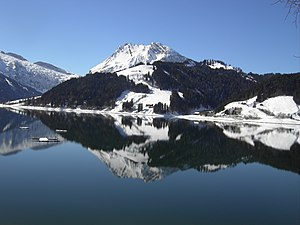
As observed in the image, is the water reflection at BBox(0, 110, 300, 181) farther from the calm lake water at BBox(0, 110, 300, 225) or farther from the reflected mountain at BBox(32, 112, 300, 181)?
the calm lake water at BBox(0, 110, 300, 225)

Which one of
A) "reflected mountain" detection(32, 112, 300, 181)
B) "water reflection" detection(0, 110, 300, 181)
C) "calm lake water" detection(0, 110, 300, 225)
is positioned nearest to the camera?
"calm lake water" detection(0, 110, 300, 225)

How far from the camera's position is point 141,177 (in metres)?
48.3

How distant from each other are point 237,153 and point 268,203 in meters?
40.7

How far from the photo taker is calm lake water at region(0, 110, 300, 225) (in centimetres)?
3020

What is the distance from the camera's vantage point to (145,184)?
4341 cm

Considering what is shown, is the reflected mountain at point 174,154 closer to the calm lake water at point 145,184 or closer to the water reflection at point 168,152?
the water reflection at point 168,152

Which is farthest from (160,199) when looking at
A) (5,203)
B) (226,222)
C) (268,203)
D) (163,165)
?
(163,165)

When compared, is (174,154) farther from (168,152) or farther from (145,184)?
(145,184)

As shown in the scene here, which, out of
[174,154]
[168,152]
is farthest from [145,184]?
[168,152]

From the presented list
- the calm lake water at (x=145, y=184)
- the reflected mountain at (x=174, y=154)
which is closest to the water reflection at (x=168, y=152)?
the reflected mountain at (x=174, y=154)

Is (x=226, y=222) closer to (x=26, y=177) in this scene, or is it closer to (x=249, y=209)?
(x=249, y=209)

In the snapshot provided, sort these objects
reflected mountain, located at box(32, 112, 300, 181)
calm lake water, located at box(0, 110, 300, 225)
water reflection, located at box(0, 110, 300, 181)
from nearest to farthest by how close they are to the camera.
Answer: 1. calm lake water, located at box(0, 110, 300, 225)
2. reflected mountain, located at box(32, 112, 300, 181)
3. water reflection, located at box(0, 110, 300, 181)

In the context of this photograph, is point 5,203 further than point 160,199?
No

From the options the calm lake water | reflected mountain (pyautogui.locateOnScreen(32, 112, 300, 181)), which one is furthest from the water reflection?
the calm lake water
